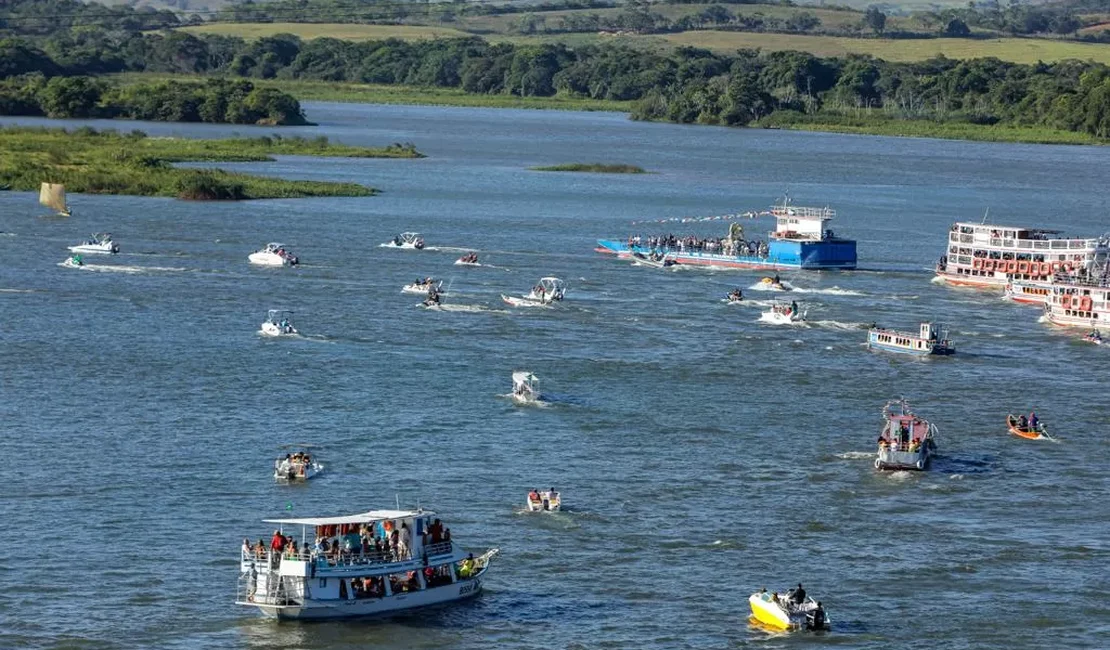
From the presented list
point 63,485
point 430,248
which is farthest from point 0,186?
point 63,485

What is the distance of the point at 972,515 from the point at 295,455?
82.2 feet

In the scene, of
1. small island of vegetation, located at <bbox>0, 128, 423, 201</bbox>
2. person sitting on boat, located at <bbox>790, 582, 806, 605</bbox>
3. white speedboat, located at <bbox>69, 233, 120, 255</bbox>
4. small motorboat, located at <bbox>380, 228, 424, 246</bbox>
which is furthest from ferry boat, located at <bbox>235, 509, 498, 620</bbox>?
small island of vegetation, located at <bbox>0, 128, 423, 201</bbox>

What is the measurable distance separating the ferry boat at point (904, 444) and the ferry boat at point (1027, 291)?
56.3 m

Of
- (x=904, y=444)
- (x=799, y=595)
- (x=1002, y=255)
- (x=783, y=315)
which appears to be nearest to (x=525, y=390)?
(x=904, y=444)

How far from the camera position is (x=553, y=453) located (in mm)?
75938

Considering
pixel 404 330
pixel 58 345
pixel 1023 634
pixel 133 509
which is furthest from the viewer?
pixel 404 330

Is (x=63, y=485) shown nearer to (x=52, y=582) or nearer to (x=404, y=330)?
(x=52, y=582)

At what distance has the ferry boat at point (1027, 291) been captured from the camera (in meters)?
132

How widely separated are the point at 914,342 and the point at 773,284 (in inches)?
1075

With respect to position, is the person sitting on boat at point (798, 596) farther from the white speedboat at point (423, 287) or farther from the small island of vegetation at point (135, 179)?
the small island of vegetation at point (135, 179)

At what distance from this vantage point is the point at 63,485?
6812 cm

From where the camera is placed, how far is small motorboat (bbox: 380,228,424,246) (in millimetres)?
141875

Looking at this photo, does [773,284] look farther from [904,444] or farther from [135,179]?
[135,179]

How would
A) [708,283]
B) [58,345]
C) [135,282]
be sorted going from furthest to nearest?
[708,283] → [135,282] → [58,345]
